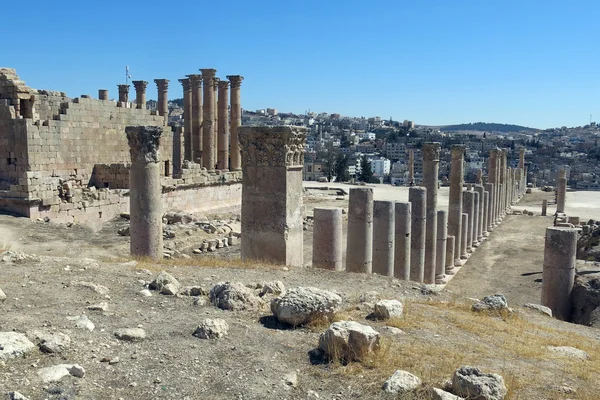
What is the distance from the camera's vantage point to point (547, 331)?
8.84m

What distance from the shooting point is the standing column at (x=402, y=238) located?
14.6m

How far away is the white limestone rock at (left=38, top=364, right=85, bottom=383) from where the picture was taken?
4.88 metres

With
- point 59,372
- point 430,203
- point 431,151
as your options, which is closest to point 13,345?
point 59,372

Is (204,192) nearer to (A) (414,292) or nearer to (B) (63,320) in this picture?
(A) (414,292)

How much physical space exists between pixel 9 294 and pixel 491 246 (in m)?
22.2

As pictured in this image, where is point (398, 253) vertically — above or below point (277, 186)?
below

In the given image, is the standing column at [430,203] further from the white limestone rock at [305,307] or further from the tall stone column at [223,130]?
the tall stone column at [223,130]

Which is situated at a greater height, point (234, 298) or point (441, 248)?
point (234, 298)

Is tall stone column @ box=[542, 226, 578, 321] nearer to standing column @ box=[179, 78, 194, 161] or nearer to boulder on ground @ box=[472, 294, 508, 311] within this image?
boulder on ground @ box=[472, 294, 508, 311]

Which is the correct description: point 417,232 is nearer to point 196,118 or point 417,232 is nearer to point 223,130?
→ point 223,130

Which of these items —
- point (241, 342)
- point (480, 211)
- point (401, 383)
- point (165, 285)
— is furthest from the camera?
point (480, 211)

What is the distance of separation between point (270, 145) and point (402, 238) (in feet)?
16.0

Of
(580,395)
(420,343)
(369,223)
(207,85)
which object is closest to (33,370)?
(420,343)

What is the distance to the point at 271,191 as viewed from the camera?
38.1 ft
